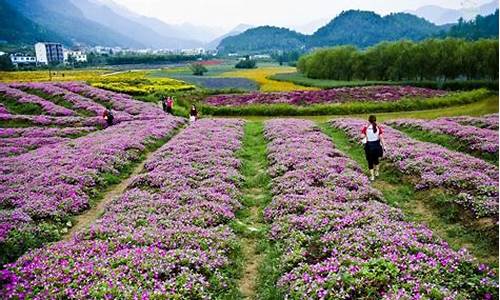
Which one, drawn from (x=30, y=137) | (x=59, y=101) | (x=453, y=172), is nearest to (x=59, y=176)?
Answer: (x=453, y=172)

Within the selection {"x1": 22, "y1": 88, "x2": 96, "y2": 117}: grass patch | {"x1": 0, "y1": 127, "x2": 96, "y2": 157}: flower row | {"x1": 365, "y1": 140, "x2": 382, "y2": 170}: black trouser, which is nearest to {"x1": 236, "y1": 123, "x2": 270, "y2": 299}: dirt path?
{"x1": 365, "y1": 140, "x2": 382, "y2": 170}: black trouser

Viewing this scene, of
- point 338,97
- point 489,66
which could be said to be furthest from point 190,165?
point 489,66

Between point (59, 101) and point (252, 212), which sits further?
point (59, 101)

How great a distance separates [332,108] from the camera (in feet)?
170

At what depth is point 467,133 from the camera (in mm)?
27594

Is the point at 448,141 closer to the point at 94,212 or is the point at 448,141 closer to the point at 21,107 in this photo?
the point at 94,212

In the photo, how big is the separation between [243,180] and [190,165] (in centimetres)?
304

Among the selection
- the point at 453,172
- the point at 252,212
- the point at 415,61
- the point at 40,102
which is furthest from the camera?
the point at 415,61

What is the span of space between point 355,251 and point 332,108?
4230cm

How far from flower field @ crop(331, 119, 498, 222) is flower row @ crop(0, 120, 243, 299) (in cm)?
826

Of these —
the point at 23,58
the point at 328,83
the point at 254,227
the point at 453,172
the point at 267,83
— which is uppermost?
the point at 23,58

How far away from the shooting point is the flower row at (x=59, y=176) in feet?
50.7

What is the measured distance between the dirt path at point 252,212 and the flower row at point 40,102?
28.8m

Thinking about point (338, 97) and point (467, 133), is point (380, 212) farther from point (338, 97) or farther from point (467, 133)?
point (338, 97)
